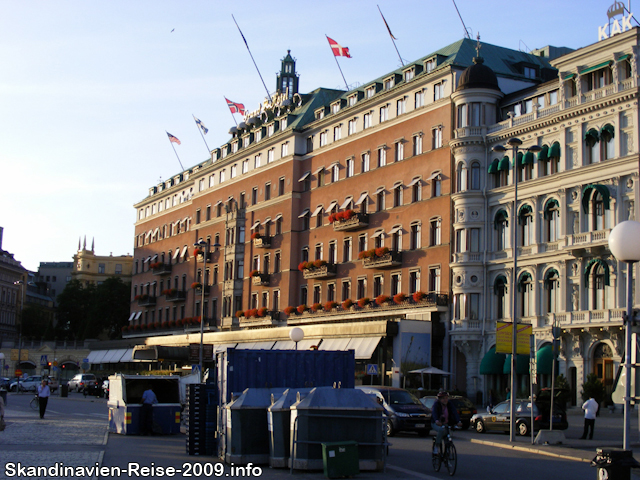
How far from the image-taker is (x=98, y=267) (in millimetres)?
148750

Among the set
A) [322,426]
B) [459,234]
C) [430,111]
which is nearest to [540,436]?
[322,426]

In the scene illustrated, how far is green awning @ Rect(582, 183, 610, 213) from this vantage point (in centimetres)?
4288

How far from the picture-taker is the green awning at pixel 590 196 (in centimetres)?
4288

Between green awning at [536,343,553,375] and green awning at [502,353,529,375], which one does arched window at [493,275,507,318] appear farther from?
green awning at [536,343,553,375]

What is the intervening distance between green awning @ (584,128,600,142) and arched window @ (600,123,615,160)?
354mm

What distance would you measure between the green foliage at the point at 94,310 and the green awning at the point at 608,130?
279ft

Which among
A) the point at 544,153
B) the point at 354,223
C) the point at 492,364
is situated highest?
the point at 544,153

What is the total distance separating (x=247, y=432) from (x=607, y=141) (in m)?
31.0

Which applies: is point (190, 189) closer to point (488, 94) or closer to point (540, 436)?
point (488, 94)

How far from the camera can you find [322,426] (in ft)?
55.8

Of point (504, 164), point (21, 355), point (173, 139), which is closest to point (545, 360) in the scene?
point (504, 164)

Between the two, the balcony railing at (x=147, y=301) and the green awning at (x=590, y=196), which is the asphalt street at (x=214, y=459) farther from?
the balcony railing at (x=147, y=301)

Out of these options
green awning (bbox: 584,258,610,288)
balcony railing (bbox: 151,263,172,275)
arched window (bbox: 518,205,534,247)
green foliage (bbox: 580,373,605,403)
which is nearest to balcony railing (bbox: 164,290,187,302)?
balcony railing (bbox: 151,263,172,275)

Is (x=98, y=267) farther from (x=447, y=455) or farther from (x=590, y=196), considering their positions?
(x=447, y=455)
